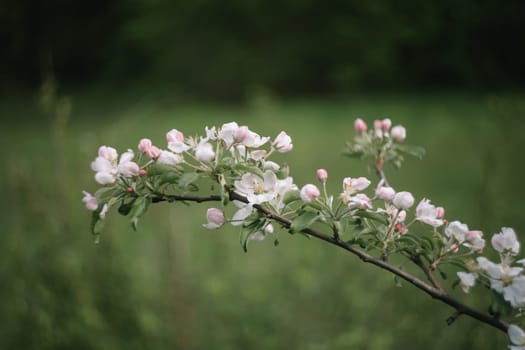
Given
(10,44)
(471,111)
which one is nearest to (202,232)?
(10,44)

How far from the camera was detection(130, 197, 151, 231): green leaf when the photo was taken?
0.64 m

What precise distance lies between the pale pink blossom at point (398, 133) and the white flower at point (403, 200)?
0.91 ft

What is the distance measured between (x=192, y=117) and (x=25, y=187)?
6.91 meters

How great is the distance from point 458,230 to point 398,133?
320mm

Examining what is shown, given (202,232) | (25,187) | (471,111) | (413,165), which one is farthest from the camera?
(471,111)

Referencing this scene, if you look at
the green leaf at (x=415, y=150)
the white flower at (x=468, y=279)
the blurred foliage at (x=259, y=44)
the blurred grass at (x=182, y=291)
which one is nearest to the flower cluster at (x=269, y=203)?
the white flower at (x=468, y=279)

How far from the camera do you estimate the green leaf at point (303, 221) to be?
629mm

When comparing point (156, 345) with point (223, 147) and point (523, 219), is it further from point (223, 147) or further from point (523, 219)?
point (523, 219)

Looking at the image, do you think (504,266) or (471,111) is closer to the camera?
(504,266)

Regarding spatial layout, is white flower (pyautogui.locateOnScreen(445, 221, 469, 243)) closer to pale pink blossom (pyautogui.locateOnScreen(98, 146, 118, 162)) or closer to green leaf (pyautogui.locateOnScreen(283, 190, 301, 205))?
green leaf (pyautogui.locateOnScreen(283, 190, 301, 205))

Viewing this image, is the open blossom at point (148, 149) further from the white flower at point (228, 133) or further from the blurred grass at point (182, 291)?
Answer: the blurred grass at point (182, 291)

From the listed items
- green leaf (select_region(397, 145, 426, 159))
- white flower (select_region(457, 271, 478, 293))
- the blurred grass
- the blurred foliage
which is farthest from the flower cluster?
the blurred foliage

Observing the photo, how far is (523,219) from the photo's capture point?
320 centimetres

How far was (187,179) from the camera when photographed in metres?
0.65
